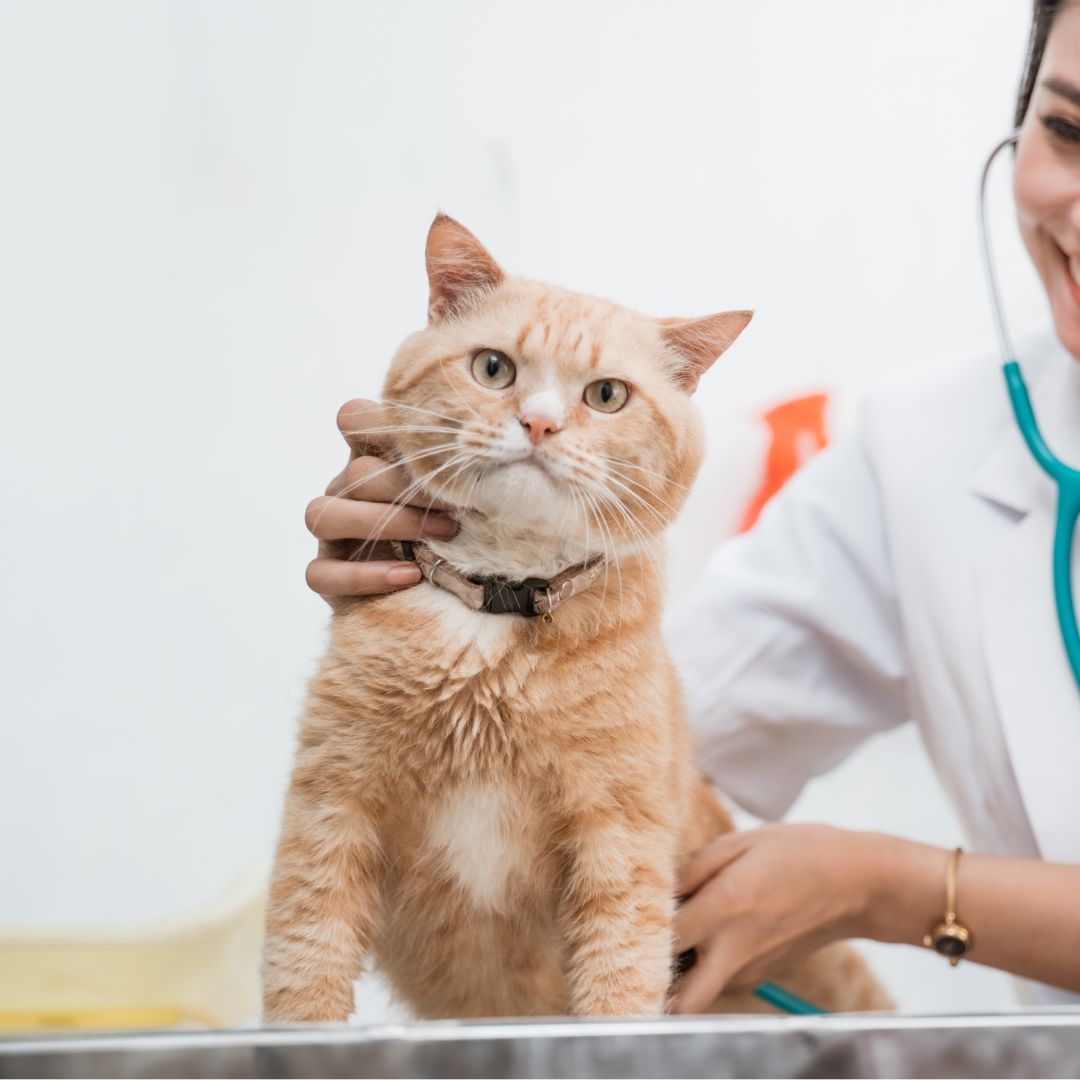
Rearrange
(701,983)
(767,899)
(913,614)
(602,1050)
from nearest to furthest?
(602,1050)
(701,983)
(767,899)
(913,614)

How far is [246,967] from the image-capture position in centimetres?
93

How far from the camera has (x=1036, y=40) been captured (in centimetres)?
99

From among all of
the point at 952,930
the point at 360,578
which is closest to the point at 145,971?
the point at 360,578

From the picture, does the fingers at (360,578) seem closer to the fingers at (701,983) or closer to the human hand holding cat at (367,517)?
the human hand holding cat at (367,517)

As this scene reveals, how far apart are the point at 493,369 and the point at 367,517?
0.14m

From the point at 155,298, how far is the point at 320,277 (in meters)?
0.12

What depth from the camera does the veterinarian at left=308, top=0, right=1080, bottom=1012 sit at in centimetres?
100

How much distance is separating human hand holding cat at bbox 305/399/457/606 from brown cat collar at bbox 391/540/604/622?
0.5 inches

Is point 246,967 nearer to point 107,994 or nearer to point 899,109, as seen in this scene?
point 107,994

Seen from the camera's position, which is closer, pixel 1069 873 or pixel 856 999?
pixel 1069 873

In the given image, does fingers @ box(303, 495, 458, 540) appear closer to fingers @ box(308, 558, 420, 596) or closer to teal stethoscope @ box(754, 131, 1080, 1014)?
fingers @ box(308, 558, 420, 596)

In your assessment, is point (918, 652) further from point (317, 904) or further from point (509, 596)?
point (317, 904)

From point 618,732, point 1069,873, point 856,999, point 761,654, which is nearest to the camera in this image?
point 618,732

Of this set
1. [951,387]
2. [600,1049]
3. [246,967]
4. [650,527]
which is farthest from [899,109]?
[246,967]
